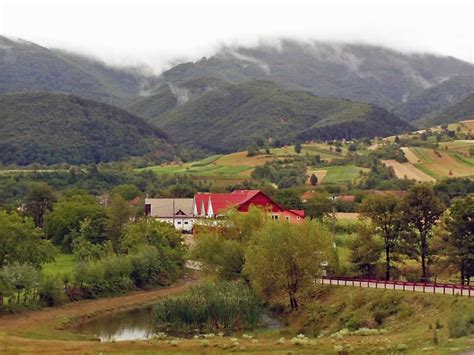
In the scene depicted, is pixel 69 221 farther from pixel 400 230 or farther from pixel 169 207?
pixel 400 230

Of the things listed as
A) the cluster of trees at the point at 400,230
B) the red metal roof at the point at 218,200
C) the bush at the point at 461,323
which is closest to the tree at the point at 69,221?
the red metal roof at the point at 218,200

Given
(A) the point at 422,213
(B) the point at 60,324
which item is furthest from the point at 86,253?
(A) the point at 422,213

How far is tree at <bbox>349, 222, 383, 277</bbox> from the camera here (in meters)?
72.8

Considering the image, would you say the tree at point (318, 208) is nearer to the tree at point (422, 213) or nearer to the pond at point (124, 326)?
the tree at point (422, 213)

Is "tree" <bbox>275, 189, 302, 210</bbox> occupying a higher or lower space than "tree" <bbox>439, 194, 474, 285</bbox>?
higher

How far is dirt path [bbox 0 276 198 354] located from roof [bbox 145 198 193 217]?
44321mm

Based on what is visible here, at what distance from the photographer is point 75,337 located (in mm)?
61625

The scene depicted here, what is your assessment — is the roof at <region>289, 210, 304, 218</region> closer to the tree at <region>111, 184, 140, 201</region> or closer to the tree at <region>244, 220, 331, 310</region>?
the tree at <region>111, 184, 140, 201</region>

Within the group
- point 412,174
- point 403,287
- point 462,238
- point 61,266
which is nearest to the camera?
point 403,287

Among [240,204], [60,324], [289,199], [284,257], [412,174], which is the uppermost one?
[412,174]

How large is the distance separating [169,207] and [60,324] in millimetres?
72816

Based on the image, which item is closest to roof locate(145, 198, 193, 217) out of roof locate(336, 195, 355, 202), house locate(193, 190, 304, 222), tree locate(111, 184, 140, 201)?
house locate(193, 190, 304, 222)

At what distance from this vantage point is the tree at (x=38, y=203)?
443 ft

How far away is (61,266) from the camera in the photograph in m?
97.2
